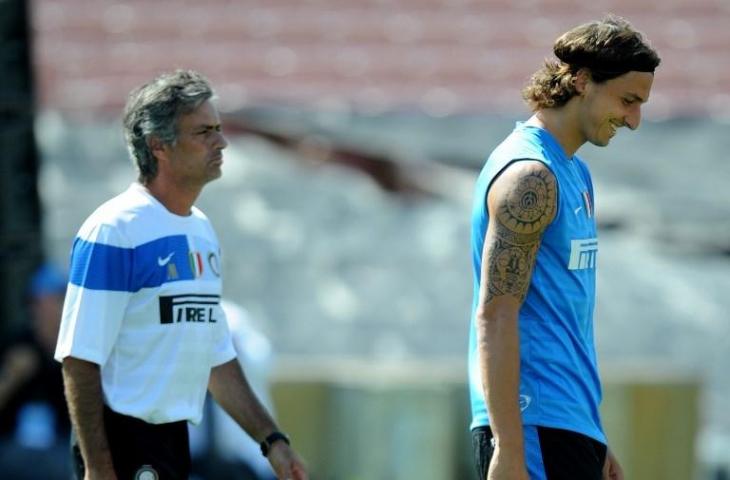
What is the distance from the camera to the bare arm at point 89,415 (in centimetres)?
364

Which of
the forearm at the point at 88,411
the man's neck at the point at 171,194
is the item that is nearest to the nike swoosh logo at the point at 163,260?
the man's neck at the point at 171,194

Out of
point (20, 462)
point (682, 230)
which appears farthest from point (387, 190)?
point (20, 462)

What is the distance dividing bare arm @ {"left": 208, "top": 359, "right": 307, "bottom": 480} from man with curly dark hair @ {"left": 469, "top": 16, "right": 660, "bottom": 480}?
0.70m

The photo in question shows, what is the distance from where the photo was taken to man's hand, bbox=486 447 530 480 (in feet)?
11.0

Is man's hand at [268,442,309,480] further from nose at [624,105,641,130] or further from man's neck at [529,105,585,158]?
nose at [624,105,641,130]

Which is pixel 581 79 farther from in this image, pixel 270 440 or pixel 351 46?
pixel 351 46

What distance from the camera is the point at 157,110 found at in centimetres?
385

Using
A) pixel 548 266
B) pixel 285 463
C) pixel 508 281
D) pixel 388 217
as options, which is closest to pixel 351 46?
pixel 388 217

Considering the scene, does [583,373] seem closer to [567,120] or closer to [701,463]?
[567,120]

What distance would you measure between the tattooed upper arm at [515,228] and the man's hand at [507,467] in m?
0.36

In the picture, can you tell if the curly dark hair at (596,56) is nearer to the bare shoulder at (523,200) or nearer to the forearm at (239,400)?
the bare shoulder at (523,200)

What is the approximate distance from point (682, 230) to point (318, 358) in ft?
7.95

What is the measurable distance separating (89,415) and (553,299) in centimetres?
120

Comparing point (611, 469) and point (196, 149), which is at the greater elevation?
point (196, 149)
